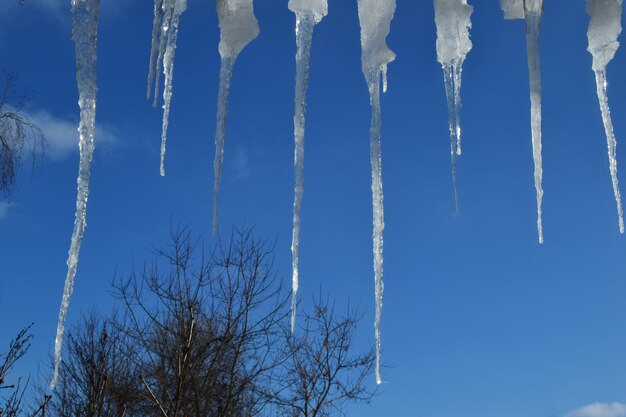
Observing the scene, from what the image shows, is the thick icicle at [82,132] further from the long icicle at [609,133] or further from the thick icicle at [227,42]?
the long icicle at [609,133]

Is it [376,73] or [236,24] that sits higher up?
[376,73]

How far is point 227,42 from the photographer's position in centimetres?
216

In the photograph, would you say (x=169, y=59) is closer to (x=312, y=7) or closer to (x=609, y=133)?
(x=312, y=7)

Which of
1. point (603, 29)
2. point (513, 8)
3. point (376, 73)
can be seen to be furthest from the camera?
point (376, 73)

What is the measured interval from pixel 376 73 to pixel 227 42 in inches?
23.3

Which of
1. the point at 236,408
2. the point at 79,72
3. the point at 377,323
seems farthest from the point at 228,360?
the point at 79,72

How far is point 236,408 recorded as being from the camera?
9141 millimetres

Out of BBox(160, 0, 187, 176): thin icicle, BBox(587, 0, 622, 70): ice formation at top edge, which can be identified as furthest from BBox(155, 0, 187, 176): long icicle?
BBox(587, 0, 622, 70): ice formation at top edge

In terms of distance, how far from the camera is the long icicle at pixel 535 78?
6.68 ft

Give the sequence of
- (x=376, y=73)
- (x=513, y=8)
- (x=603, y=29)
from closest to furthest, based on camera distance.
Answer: (x=513, y=8), (x=603, y=29), (x=376, y=73)

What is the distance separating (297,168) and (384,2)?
70 cm

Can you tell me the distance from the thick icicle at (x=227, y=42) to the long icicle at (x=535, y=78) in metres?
0.84

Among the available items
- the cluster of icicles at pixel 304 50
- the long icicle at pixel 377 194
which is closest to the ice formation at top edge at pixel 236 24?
the cluster of icicles at pixel 304 50

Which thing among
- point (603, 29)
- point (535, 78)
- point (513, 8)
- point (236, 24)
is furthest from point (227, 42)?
point (603, 29)
